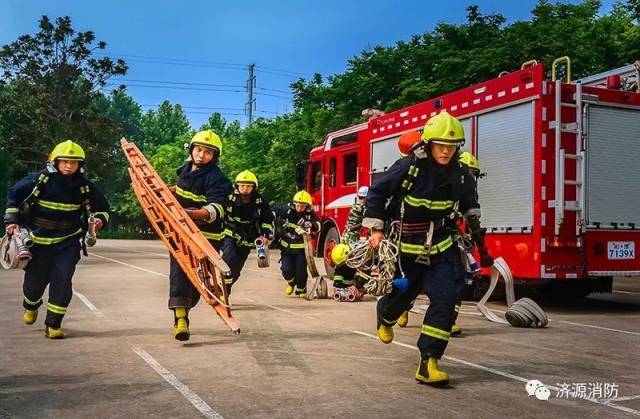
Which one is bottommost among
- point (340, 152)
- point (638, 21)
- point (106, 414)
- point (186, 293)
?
point (106, 414)

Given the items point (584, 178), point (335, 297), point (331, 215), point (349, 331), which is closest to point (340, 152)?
point (331, 215)

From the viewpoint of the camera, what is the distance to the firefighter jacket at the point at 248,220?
971cm

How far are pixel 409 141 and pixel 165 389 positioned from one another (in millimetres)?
3352

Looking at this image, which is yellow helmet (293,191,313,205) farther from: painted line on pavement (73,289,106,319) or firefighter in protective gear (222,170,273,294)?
painted line on pavement (73,289,106,319)

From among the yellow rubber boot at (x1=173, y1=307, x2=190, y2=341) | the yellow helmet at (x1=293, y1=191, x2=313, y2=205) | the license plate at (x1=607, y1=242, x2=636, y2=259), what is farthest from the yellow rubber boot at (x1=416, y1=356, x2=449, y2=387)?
the yellow helmet at (x1=293, y1=191, x2=313, y2=205)

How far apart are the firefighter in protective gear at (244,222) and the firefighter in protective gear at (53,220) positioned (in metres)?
2.67

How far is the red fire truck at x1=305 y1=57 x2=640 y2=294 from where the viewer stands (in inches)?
379

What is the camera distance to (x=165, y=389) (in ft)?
15.9

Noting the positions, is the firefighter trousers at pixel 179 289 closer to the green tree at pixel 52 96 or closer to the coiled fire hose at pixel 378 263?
the coiled fire hose at pixel 378 263

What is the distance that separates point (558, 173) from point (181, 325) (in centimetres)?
573

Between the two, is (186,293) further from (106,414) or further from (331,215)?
(331,215)

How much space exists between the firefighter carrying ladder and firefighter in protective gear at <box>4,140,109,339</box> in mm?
707

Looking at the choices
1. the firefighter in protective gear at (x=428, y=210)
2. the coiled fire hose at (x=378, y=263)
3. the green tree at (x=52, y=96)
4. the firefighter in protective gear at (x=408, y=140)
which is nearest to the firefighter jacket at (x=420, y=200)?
the firefighter in protective gear at (x=428, y=210)

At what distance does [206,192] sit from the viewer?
7.08 meters
